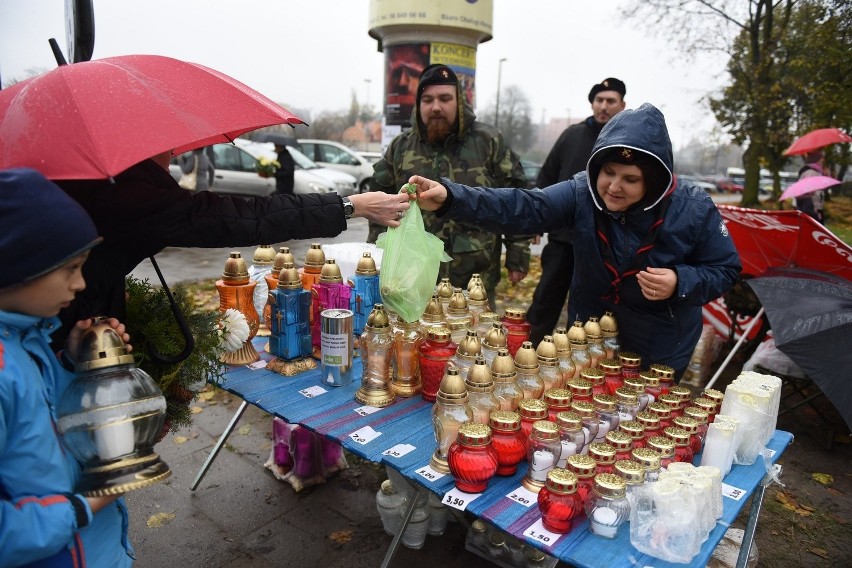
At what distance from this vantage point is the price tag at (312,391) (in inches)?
90.0

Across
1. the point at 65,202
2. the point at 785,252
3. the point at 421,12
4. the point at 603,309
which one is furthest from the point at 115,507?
the point at 421,12

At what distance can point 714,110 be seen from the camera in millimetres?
16688

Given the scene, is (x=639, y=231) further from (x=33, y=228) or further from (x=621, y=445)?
(x=33, y=228)

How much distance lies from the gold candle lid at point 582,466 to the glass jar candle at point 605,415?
0.35 m

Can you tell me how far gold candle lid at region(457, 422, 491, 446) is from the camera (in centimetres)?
159

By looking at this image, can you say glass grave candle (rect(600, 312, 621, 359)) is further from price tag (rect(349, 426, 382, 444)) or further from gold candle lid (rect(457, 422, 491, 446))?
price tag (rect(349, 426, 382, 444))

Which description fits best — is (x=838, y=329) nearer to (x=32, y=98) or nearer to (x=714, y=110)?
(x=32, y=98)

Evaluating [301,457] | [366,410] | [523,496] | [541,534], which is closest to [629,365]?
[523,496]

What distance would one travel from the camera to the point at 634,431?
1.70m

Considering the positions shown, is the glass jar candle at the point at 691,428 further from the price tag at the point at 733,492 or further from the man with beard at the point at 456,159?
the man with beard at the point at 456,159

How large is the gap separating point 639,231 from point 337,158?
49.2 feet

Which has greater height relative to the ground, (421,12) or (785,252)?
(421,12)

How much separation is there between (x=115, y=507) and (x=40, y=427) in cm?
44

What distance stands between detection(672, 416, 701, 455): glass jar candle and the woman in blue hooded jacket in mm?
569
